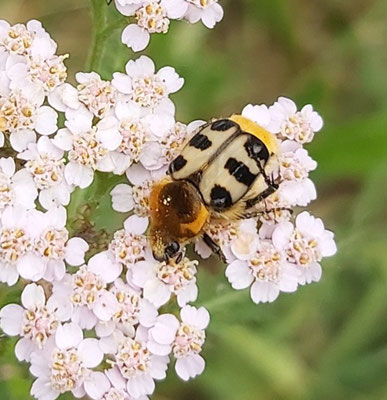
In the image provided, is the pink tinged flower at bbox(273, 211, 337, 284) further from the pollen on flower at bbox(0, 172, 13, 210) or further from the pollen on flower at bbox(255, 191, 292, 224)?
the pollen on flower at bbox(0, 172, 13, 210)

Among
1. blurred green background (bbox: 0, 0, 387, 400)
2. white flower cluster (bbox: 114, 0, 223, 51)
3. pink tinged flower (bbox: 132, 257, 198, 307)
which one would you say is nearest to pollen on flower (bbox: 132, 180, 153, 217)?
pink tinged flower (bbox: 132, 257, 198, 307)

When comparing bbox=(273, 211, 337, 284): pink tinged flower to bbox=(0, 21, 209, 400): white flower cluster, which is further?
bbox=(273, 211, 337, 284): pink tinged flower

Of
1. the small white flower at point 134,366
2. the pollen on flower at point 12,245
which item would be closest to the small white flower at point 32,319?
the pollen on flower at point 12,245

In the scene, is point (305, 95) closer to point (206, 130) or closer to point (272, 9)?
point (272, 9)

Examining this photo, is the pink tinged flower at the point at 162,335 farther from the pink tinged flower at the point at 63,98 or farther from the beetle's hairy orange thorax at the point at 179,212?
the pink tinged flower at the point at 63,98

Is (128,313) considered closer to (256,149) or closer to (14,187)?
(14,187)

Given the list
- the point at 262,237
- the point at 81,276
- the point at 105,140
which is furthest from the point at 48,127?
the point at 262,237

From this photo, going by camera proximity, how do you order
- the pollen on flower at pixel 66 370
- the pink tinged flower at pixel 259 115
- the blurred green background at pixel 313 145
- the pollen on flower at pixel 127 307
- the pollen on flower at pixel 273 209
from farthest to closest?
the blurred green background at pixel 313 145 < the pink tinged flower at pixel 259 115 < the pollen on flower at pixel 273 209 < the pollen on flower at pixel 127 307 < the pollen on flower at pixel 66 370
